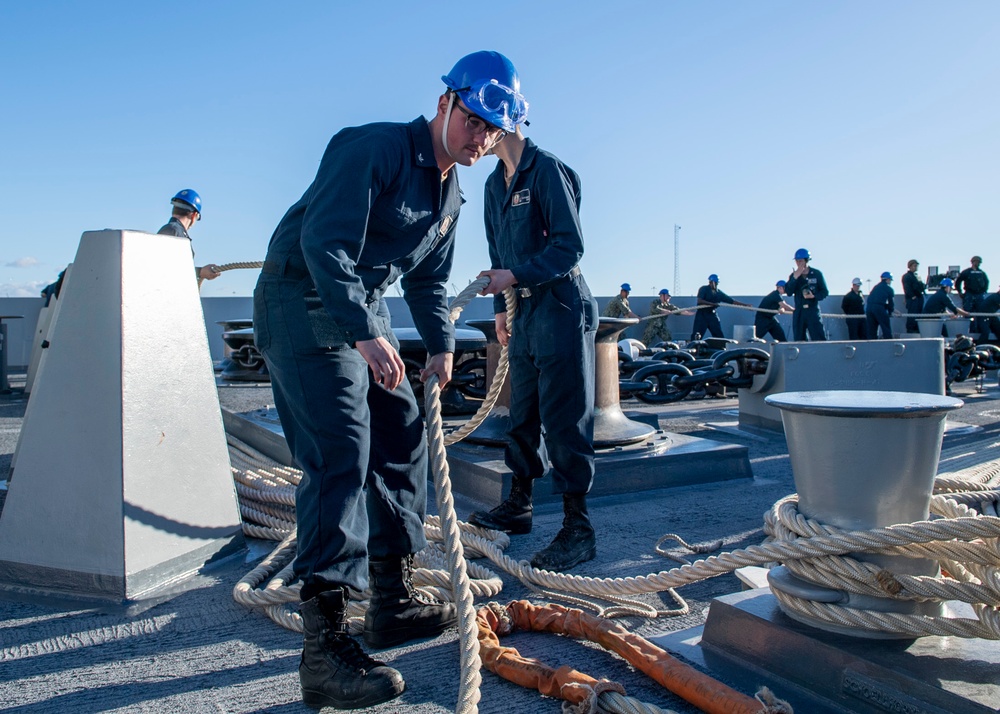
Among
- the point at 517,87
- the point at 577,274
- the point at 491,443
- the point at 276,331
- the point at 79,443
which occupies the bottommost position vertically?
the point at 491,443

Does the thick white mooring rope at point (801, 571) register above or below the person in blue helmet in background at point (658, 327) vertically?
below

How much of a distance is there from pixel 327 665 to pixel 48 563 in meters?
1.15

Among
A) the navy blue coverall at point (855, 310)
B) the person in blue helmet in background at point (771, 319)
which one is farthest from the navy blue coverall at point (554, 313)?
the navy blue coverall at point (855, 310)

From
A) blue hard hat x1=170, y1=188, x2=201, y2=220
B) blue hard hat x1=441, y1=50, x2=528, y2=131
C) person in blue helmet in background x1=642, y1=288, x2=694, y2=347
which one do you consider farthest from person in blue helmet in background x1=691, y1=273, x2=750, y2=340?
blue hard hat x1=441, y1=50, x2=528, y2=131

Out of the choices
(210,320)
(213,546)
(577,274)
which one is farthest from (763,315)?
(213,546)

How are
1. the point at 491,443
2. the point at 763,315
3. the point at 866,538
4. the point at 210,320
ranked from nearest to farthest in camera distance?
the point at 866,538, the point at 491,443, the point at 763,315, the point at 210,320

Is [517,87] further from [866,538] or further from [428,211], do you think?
[866,538]

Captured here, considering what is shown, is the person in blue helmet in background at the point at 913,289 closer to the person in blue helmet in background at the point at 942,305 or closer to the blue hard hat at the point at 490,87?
the person in blue helmet in background at the point at 942,305

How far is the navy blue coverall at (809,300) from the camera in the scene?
11125 millimetres

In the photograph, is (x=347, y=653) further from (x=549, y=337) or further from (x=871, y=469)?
(x=549, y=337)

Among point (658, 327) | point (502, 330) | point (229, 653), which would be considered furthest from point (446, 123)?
point (658, 327)

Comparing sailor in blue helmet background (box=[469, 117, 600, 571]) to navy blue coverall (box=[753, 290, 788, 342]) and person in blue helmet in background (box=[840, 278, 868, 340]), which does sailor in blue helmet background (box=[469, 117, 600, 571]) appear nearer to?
navy blue coverall (box=[753, 290, 788, 342])

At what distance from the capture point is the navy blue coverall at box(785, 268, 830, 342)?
11125 mm

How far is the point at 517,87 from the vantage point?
2.06 meters
